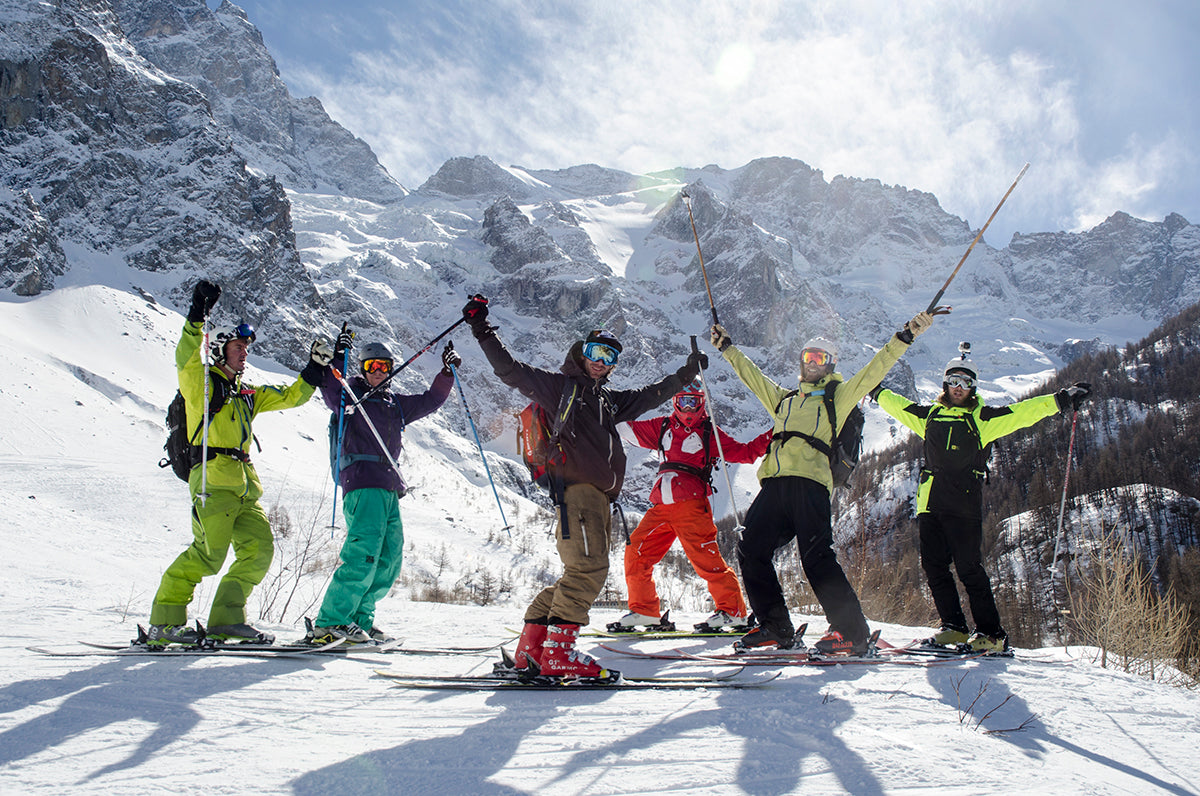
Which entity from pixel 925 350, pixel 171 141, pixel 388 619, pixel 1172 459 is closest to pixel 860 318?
pixel 925 350

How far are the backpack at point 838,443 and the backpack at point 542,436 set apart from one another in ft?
5.87

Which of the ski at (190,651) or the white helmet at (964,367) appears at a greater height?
the white helmet at (964,367)

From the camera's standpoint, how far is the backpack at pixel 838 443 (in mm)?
4477

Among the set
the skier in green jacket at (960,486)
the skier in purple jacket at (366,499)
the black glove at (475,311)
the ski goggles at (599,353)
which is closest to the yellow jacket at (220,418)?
the skier in purple jacket at (366,499)

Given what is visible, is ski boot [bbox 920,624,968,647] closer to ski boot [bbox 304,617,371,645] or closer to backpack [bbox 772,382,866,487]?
backpack [bbox 772,382,866,487]

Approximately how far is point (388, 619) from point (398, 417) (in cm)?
193

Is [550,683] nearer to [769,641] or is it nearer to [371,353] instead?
[769,641]

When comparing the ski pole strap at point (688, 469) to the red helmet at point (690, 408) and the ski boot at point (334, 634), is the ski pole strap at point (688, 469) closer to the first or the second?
the red helmet at point (690, 408)

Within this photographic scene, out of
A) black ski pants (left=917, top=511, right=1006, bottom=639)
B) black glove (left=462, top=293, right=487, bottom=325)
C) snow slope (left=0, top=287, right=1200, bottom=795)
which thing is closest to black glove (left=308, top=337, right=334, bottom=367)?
black glove (left=462, top=293, right=487, bottom=325)

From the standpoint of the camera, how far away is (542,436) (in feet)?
11.8

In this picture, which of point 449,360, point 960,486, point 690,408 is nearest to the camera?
point 960,486

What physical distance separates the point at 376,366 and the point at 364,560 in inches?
58.5

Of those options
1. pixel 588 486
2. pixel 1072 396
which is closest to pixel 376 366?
pixel 588 486

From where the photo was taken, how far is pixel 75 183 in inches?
2399
